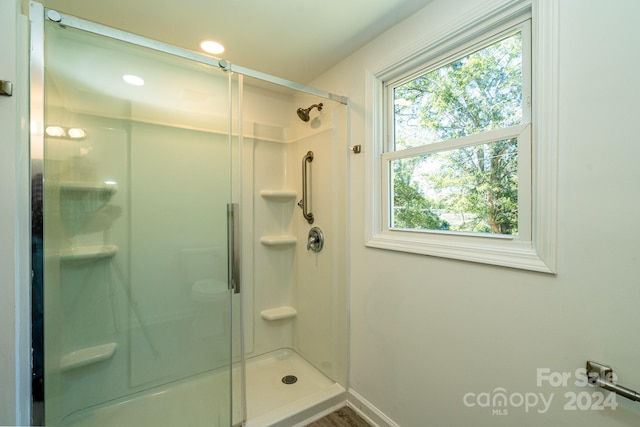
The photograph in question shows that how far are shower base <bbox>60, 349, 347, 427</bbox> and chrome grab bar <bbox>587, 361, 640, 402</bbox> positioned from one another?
1.35 meters

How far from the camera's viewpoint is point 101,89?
1378 mm

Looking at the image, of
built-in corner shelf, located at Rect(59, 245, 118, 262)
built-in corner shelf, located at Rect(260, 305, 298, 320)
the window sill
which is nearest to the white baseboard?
built-in corner shelf, located at Rect(260, 305, 298, 320)

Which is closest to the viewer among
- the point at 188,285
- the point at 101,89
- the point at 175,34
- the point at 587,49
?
the point at 587,49

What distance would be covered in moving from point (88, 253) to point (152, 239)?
30 centimetres

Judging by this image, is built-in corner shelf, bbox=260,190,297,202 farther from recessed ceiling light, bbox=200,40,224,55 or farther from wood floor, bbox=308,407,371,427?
wood floor, bbox=308,407,371,427

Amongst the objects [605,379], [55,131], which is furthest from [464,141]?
[55,131]

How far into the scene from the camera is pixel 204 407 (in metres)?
1.54

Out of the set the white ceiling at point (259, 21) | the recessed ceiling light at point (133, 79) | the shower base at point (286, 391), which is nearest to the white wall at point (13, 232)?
the recessed ceiling light at point (133, 79)

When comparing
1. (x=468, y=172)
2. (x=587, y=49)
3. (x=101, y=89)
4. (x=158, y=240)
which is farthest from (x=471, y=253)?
(x=101, y=89)

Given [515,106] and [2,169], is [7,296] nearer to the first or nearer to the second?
[2,169]

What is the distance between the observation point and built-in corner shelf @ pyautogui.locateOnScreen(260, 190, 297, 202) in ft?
7.51

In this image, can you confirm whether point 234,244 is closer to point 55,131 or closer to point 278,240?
point 278,240

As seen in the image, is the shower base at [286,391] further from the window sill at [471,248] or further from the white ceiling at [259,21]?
the white ceiling at [259,21]

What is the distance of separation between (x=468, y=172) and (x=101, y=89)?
1.89 metres
